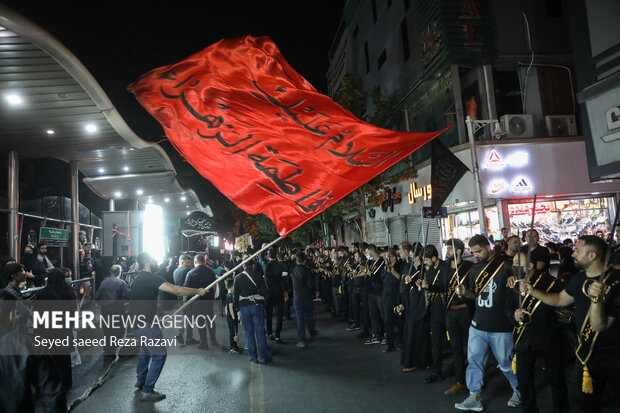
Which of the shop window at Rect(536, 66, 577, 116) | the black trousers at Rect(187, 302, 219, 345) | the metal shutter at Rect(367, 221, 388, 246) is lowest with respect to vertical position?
the black trousers at Rect(187, 302, 219, 345)

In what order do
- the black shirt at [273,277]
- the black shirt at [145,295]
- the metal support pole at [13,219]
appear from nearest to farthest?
1. the black shirt at [145,295]
2. the black shirt at [273,277]
3. the metal support pole at [13,219]

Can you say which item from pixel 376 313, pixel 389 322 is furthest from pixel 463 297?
pixel 376 313

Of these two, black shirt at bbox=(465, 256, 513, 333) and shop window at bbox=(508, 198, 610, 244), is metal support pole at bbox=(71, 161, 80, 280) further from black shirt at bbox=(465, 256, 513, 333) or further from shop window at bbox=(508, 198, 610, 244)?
shop window at bbox=(508, 198, 610, 244)

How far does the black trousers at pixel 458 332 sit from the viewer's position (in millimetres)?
6062

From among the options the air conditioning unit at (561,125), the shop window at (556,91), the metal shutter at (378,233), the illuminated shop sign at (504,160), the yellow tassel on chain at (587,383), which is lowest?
the yellow tassel on chain at (587,383)

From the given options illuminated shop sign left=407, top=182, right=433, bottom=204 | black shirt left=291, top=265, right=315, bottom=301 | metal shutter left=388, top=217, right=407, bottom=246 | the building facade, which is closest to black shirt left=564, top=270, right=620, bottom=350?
black shirt left=291, top=265, right=315, bottom=301

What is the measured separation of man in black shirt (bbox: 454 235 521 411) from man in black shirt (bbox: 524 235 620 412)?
120cm

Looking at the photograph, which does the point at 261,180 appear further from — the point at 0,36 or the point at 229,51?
the point at 0,36

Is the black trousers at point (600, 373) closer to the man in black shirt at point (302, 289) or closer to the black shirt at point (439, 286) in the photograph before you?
the black shirt at point (439, 286)

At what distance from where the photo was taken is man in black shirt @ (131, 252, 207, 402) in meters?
6.44

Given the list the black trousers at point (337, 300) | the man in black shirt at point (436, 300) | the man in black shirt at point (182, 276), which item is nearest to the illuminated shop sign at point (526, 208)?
the black trousers at point (337, 300)

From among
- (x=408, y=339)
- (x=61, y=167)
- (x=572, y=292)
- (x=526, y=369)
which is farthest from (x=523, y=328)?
(x=61, y=167)

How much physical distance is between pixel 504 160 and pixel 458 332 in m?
11.8

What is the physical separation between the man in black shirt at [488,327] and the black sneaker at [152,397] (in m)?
4.28
